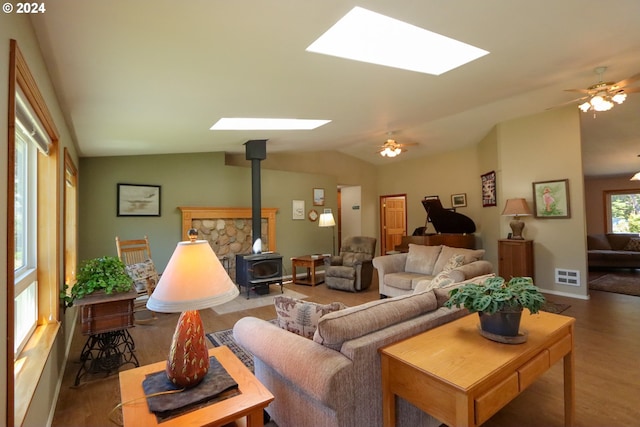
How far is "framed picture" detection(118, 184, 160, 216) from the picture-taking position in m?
4.70

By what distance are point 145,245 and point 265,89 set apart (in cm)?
336

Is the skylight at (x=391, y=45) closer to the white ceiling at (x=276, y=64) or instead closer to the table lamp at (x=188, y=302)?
the white ceiling at (x=276, y=64)

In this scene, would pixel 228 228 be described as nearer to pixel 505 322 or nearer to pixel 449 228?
pixel 449 228

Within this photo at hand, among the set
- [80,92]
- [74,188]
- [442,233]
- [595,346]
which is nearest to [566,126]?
[442,233]

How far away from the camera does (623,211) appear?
809 cm

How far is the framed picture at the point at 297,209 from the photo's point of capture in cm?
665

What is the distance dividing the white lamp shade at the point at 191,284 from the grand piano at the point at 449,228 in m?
5.30

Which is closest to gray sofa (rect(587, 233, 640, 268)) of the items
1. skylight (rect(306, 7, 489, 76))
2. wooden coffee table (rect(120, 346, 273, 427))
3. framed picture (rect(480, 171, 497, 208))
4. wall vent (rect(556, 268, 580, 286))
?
wall vent (rect(556, 268, 580, 286))

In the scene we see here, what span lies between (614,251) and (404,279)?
5.81m

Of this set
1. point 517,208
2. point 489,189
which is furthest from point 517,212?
point 489,189

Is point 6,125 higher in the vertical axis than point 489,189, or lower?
lower

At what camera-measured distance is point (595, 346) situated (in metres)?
2.91

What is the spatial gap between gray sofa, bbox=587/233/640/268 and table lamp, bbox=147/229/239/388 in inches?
324

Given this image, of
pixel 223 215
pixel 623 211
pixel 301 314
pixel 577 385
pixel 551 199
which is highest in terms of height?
pixel 551 199
